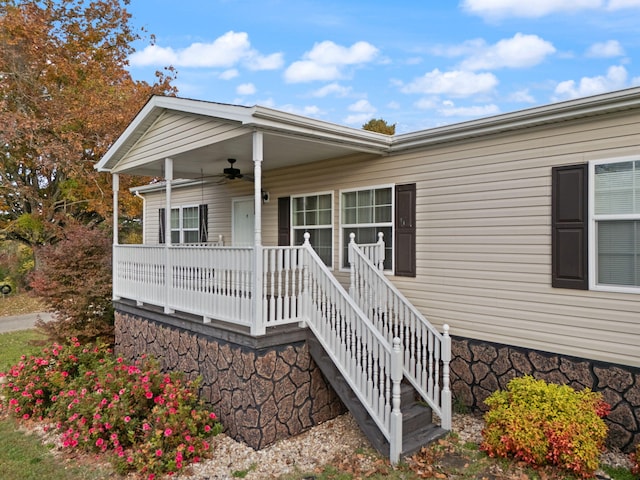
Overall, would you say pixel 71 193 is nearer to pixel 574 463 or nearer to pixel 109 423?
pixel 109 423

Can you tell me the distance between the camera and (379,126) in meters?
21.7

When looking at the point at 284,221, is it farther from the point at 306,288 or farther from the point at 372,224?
the point at 306,288

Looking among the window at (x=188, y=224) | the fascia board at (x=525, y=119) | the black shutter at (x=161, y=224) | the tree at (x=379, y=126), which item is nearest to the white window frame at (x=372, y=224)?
the fascia board at (x=525, y=119)

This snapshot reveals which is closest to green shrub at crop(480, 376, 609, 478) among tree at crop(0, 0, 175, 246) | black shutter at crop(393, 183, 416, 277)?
black shutter at crop(393, 183, 416, 277)

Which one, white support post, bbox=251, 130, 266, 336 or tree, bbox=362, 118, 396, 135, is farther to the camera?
tree, bbox=362, 118, 396, 135

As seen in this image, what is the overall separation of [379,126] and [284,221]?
15096 mm

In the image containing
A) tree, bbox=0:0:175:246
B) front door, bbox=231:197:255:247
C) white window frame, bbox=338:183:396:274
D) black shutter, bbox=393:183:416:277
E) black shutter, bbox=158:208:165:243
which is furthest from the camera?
tree, bbox=0:0:175:246

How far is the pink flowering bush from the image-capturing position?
4.45 m

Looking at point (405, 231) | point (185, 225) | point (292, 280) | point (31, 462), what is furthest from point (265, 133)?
point (185, 225)

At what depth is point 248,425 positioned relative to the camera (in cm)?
492

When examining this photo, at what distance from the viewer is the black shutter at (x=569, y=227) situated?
4586 millimetres

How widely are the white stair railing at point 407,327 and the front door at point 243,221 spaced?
12.2ft

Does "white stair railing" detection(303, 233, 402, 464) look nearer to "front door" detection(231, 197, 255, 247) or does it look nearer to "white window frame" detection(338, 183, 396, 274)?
"white window frame" detection(338, 183, 396, 274)

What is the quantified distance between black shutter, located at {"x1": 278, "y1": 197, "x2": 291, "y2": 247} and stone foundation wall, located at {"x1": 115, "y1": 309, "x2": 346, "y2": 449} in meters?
2.66
